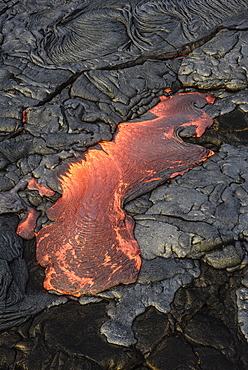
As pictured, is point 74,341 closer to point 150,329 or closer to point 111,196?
point 150,329

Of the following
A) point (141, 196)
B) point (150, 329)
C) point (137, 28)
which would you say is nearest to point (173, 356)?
point (150, 329)

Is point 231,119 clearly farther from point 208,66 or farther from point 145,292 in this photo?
point 145,292

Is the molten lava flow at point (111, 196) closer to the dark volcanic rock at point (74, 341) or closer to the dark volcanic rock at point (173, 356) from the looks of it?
the dark volcanic rock at point (74, 341)

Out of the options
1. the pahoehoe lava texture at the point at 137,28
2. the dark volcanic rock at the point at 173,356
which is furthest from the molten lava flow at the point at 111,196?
the pahoehoe lava texture at the point at 137,28

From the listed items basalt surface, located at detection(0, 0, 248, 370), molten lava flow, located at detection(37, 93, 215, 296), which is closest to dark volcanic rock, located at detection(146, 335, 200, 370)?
basalt surface, located at detection(0, 0, 248, 370)

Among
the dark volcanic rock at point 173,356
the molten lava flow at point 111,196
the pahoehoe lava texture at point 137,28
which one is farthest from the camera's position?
the pahoehoe lava texture at point 137,28

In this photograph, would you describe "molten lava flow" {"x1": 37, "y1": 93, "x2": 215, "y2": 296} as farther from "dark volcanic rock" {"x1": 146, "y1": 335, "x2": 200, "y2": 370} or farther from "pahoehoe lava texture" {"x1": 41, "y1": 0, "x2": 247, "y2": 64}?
"pahoehoe lava texture" {"x1": 41, "y1": 0, "x2": 247, "y2": 64}

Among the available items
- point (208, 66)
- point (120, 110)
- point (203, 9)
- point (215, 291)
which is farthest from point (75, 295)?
point (203, 9)
